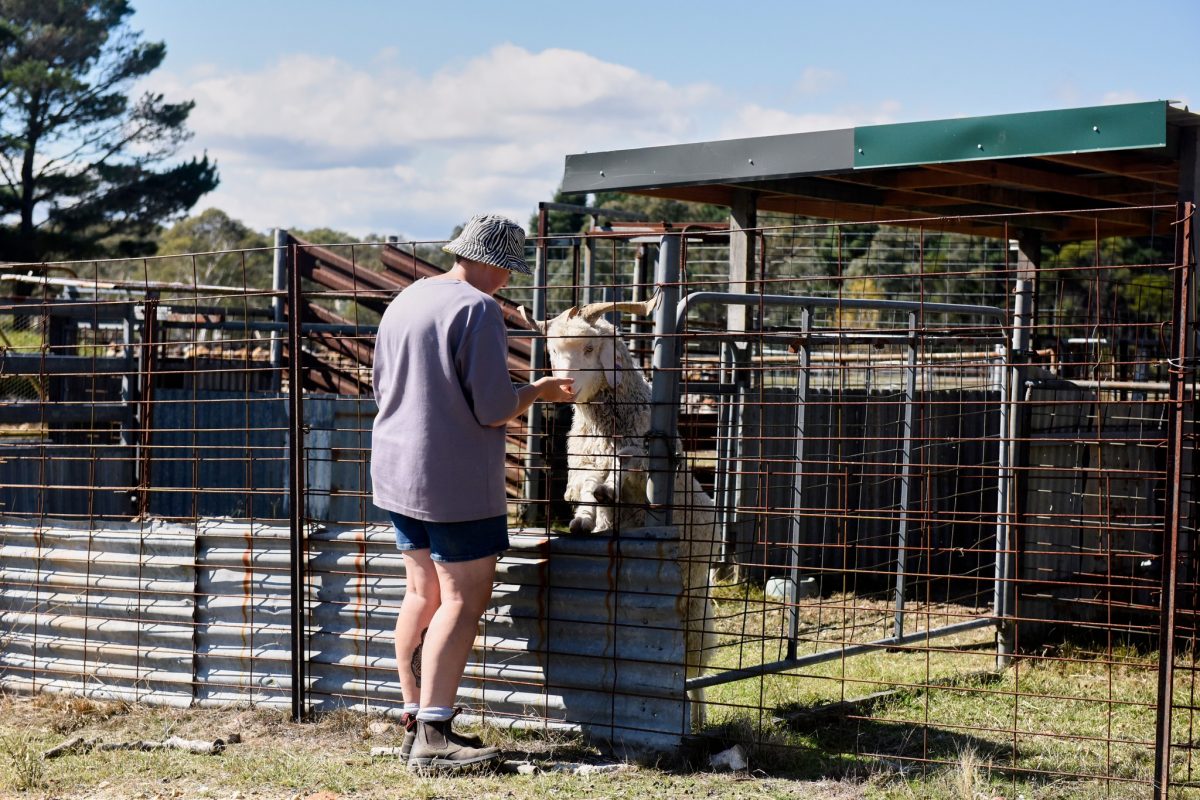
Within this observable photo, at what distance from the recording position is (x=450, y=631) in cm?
485

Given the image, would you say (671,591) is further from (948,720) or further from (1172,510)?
(1172,510)

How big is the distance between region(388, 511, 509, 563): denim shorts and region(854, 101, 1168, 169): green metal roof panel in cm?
436

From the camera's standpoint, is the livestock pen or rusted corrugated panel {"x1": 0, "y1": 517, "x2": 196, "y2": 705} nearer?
the livestock pen

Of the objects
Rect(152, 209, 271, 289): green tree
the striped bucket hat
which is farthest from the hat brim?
Rect(152, 209, 271, 289): green tree

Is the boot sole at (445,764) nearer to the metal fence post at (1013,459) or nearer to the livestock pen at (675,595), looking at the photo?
the livestock pen at (675,595)

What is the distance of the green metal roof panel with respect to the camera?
22.2 ft

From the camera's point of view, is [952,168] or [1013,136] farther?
[952,168]

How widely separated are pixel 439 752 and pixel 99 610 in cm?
260

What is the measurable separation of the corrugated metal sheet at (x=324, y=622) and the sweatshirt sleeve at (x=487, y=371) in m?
1.01

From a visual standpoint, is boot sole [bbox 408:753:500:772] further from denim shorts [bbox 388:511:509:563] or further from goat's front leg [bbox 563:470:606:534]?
goat's front leg [bbox 563:470:606:534]

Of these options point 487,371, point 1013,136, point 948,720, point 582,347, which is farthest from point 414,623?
point 1013,136

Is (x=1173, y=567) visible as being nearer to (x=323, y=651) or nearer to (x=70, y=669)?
(x=323, y=651)

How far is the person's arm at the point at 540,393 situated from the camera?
15.8 feet

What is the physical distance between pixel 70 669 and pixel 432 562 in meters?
2.67
